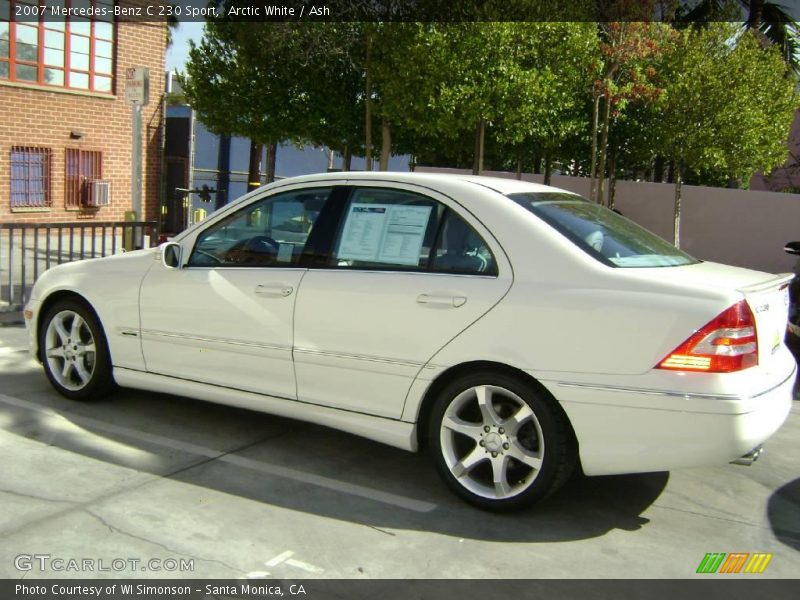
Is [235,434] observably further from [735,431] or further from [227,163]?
[227,163]

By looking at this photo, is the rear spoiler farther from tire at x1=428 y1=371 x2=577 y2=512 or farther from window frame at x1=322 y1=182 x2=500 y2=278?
window frame at x1=322 y1=182 x2=500 y2=278

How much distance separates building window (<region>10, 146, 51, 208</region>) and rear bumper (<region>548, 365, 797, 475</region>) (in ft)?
58.4

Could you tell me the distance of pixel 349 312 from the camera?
15.1ft

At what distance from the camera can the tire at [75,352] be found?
18.9ft

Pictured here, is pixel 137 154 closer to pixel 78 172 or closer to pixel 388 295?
pixel 388 295

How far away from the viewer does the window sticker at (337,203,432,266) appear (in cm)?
461

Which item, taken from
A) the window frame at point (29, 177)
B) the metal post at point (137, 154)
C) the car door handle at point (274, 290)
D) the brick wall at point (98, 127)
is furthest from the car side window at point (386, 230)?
the window frame at point (29, 177)

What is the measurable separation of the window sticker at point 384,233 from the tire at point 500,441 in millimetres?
777

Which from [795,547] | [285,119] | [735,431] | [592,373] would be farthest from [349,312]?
[285,119]

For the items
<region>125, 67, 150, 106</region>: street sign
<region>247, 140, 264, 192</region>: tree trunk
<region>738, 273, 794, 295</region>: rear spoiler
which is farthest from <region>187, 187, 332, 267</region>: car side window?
<region>247, 140, 264, 192</region>: tree trunk

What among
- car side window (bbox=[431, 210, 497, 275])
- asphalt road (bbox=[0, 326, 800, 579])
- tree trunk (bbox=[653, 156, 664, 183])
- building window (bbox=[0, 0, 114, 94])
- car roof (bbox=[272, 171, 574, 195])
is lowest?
asphalt road (bbox=[0, 326, 800, 579])

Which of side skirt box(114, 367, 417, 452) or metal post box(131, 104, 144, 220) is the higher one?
metal post box(131, 104, 144, 220)

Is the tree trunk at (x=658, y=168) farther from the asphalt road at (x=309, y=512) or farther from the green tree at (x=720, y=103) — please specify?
the asphalt road at (x=309, y=512)

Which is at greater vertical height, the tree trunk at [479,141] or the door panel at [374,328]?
the tree trunk at [479,141]
